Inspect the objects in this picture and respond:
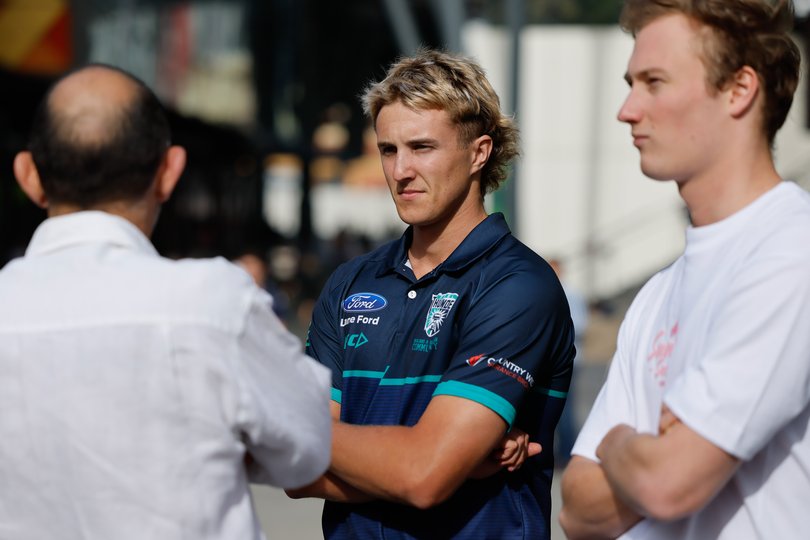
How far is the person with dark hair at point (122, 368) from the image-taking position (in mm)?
2406

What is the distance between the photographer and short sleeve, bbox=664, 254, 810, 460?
2.29 meters

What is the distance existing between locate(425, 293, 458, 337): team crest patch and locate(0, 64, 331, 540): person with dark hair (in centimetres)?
85

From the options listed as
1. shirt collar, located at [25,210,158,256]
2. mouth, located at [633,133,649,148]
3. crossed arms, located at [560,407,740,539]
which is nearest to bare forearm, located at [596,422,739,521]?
crossed arms, located at [560,407,740,539]

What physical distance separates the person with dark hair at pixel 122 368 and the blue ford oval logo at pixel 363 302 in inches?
38.2

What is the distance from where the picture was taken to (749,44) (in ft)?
8.07

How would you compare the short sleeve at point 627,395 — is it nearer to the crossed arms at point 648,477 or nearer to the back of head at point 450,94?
the crossed arms at point 648,477

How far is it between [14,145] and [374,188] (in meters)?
44.6

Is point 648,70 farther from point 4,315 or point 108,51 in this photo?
point 108,51

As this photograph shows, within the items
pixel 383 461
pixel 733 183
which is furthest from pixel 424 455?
pixel 733 183

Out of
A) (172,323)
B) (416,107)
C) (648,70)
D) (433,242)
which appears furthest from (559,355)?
(172,323)

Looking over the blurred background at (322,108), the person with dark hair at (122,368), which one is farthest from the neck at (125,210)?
the blurred background at (322,108)

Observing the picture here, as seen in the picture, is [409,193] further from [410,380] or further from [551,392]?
[551,392]

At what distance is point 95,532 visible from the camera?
2.44 m

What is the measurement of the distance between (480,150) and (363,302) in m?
0.55
